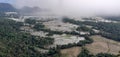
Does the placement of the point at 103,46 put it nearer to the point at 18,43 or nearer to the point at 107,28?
the point at 18,43

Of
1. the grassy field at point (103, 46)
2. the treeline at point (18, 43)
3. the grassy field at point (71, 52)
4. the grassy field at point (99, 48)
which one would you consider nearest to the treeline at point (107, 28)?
the grassy field at point (103, 46)

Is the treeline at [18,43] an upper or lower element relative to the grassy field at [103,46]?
upper

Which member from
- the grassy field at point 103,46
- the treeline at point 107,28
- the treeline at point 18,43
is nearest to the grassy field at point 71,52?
the grassy field at point 103,46

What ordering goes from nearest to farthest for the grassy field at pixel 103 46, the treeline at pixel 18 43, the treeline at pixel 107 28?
the treeline at pixel 18 43, the grassy field at pixel 103 46, the treeline at pixel 107 28

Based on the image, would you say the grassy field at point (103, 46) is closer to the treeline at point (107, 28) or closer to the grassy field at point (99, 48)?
the grassy field at point (99, 48)

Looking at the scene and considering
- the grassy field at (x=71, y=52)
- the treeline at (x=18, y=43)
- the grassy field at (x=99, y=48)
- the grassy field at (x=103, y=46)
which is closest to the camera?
the treeline at (x=18, y=43)

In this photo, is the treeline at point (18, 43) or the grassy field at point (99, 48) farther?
the grassy field at point (99, 48)

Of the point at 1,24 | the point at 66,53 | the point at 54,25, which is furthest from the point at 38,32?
the point at 66,53
